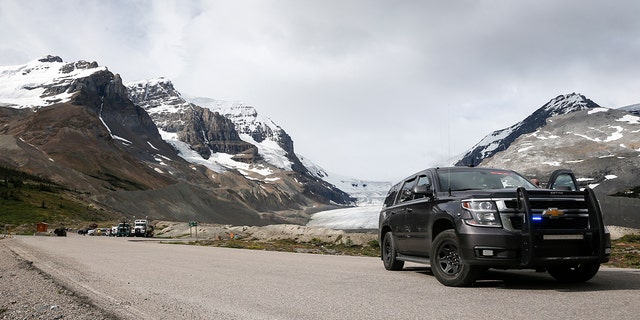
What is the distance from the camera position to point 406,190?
11.8m

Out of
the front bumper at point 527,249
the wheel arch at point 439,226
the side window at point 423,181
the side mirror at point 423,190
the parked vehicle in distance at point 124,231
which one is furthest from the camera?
the parked vehicle in distance at point 124,231

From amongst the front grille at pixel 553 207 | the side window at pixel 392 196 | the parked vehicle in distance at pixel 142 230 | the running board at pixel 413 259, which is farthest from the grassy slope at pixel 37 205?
the front grille at pixel 553 207

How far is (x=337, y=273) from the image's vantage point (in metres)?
11.4

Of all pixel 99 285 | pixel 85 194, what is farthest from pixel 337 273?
pixel 85 194

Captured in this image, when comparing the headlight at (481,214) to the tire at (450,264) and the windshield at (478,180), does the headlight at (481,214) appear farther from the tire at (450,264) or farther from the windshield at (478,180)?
the windshield at (478,180)

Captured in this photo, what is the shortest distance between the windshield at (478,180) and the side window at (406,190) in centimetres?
117

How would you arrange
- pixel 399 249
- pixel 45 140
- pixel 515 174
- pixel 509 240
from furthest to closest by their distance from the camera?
pixel 45 140, pixel 399 249, pixel 515 174, pixel 509 240

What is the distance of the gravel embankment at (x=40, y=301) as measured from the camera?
6551mm

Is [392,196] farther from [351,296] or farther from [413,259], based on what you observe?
[351,296]

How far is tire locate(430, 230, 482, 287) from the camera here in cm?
834

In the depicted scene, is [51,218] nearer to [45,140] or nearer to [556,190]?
[45,140]

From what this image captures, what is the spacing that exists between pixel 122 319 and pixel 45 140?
195184 mm

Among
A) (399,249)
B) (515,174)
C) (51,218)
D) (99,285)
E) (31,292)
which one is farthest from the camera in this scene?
(51,218)

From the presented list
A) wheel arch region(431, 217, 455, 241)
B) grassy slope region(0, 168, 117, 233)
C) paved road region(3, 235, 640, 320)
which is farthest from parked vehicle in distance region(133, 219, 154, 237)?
wheel arch region(431, 217, 455, 241)
